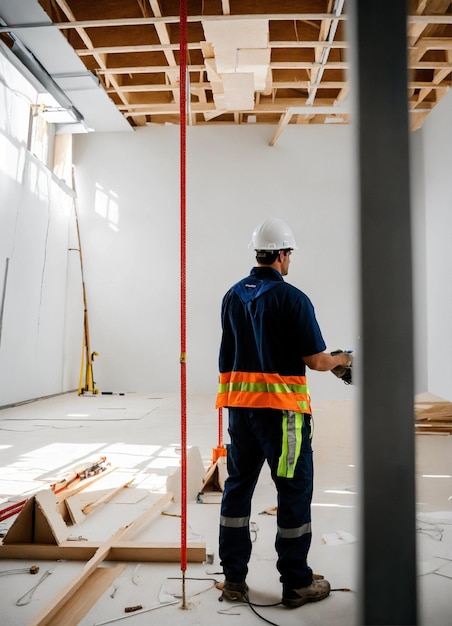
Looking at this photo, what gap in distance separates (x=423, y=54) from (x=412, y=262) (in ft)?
33.2

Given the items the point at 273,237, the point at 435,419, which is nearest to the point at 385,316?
the point at 273,237

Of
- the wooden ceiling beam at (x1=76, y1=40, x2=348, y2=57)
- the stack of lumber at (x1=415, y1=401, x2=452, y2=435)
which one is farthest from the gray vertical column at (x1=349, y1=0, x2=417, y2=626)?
the wooden ceiling beam at (x1=76, y1=40, x2=348, y2=57)

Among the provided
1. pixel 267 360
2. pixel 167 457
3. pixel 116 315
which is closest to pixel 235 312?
pixel 267 360

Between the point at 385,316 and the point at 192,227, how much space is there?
11.9m

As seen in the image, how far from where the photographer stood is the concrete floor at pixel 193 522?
7.74 feet

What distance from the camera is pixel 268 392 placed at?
244 cm

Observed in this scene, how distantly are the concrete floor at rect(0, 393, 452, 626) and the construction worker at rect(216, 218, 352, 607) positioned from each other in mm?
168

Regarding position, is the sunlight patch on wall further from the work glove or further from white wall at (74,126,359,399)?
the work glove

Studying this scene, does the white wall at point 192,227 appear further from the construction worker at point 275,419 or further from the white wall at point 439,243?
the construction worker at point 275,419

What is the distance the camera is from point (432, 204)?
1048 cm

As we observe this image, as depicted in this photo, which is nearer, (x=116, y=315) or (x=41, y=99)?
(x=41, y=99)

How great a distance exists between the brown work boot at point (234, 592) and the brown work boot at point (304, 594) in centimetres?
18

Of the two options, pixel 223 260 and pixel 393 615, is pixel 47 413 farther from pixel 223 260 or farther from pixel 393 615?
pixel 393 615

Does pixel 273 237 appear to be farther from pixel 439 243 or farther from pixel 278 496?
pixel 439 243
